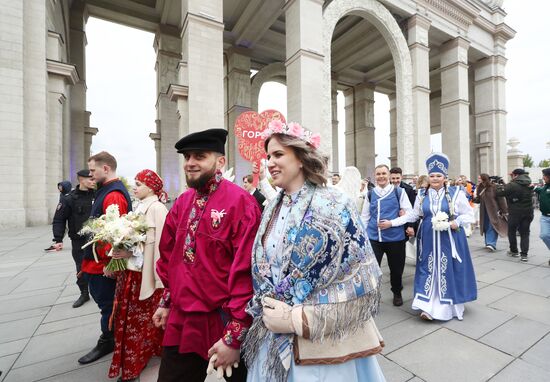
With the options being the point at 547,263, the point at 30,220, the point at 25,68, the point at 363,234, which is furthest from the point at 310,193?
the point at 25,68

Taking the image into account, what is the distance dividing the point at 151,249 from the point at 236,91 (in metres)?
16.6

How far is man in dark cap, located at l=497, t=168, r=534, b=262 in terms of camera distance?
6.14m

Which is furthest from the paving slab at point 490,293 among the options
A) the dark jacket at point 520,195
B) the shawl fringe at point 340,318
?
the shawl fringe at point 340,318

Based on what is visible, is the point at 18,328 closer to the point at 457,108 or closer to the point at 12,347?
the point at 12,347

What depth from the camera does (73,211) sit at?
4.11m

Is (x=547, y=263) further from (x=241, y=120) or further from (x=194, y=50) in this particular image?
(x=194, y=50)

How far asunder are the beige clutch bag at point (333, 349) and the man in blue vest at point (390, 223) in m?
2.77

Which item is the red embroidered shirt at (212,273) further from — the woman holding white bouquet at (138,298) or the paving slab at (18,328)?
the paving slab at (18,328)

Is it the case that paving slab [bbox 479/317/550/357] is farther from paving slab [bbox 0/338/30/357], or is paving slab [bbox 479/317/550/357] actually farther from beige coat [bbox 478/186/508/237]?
paving slab [bbox 0/338/30/357]

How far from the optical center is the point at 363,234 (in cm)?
131

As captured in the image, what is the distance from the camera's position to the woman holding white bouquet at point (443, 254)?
3416 mm

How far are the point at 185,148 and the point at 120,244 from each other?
115 cm

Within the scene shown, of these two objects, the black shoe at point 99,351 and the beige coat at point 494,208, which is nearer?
the black shoe at point 99,351

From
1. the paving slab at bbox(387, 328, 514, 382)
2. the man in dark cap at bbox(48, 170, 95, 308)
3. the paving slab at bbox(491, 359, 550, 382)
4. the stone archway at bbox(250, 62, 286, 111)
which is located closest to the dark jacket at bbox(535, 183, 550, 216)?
the paving slab at bbox(387, 328, 514, 382)
